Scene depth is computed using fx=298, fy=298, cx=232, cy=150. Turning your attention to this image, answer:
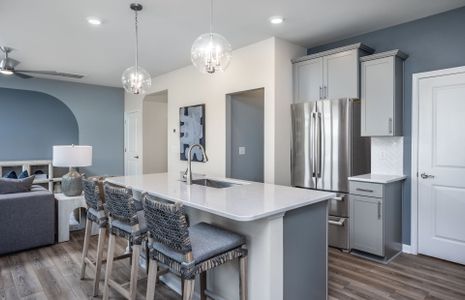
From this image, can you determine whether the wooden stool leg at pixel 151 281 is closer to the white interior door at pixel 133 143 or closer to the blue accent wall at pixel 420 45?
the blue accent wall at pixel 420 45

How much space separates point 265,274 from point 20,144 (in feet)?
21.1

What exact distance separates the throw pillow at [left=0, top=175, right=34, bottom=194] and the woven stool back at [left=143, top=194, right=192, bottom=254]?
279cm

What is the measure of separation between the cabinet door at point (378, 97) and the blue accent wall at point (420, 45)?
1.06ft

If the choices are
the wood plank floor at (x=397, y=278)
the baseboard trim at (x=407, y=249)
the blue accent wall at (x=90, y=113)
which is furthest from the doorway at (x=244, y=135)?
the blue accent wall at (x=90, y=113)

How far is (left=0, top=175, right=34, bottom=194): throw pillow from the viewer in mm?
3580

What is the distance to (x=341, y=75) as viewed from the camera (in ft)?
11.9

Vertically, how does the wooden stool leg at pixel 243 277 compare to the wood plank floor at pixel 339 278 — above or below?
above

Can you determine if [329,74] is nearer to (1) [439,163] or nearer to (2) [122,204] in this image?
(1) [439,163]

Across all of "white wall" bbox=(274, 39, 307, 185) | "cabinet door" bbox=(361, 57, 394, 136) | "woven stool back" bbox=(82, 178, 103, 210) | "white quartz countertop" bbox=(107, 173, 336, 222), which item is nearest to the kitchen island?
"white quartz countertop" bbox=(107, 173, 336, 222)

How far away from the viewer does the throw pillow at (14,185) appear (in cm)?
358

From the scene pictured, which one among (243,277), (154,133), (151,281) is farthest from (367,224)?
(154,133)

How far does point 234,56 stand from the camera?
4.45 metres

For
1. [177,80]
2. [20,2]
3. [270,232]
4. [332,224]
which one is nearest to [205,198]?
[270,232]

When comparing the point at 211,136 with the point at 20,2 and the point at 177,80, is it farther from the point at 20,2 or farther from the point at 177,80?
the point at 20,2
